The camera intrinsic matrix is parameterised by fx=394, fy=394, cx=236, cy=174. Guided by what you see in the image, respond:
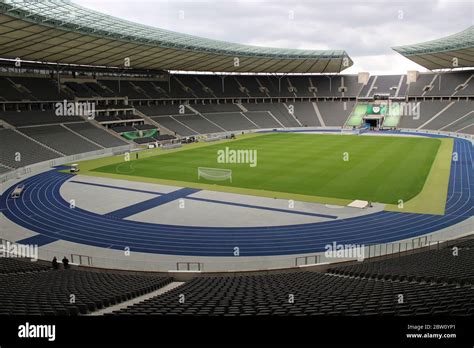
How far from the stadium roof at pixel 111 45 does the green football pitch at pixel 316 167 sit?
1586cm

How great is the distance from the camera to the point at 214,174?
Answer: 38562 mm

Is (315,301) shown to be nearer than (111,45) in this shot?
Yes

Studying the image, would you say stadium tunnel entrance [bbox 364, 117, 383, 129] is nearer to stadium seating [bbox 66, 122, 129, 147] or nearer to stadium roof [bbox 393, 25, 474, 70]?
stadium roof [bbox 393, 25, 474, 70]

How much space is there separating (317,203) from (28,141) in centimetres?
3897

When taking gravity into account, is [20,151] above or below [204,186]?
above

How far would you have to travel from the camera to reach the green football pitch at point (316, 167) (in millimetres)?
32656

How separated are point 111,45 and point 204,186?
30.2 meters

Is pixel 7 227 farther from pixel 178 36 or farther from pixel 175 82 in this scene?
pixel 175 82

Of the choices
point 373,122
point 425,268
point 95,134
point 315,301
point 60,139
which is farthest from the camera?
point 373,122

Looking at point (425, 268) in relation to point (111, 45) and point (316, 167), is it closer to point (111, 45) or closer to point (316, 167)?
point (316, 167)

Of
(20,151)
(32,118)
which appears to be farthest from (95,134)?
(20,151)

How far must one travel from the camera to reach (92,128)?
60844 millimetres

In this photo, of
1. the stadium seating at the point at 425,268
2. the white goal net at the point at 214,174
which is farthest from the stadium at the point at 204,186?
the white goal net at the point at 214,174

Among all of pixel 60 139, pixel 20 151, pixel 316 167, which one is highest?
pixel 60 139
